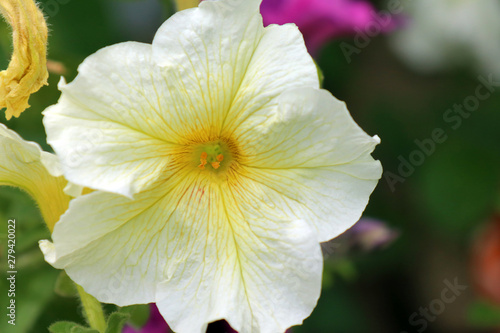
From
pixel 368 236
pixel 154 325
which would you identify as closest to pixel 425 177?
pixel 368 236

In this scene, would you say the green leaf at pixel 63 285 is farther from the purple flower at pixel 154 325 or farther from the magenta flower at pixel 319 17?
the magenta flower at pixel 319 17

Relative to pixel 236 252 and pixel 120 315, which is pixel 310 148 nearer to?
pixel 236 252

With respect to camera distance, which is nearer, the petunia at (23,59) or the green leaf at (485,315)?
the petunia at (23,59)

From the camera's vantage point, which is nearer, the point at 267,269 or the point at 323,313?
the point at 267,269

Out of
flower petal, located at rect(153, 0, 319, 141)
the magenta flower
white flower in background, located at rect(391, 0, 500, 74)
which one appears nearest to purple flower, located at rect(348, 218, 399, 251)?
the magenta flower

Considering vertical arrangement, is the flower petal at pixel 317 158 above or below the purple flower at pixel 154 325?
above

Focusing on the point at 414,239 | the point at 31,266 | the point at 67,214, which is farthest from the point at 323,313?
the point at 67,214

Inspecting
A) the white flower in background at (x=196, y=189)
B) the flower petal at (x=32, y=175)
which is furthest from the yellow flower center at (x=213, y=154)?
the flower petal at (x=32, y=175)
